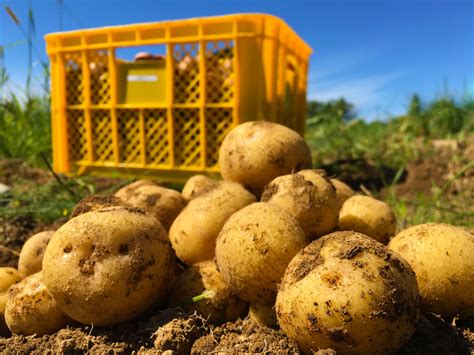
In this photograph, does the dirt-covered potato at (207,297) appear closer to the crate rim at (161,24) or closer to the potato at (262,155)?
the potato at (262,155)

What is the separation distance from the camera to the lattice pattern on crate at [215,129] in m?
3.79

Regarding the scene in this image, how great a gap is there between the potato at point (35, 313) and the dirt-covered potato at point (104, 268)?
15 cm

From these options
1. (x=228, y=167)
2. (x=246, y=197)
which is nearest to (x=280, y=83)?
(x=228, y=167)

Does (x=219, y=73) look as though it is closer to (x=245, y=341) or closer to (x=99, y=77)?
(x=99, y=77)

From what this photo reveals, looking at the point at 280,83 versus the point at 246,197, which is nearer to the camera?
the point at 246,197

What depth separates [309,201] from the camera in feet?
6.13

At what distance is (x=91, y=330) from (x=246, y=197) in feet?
2.84

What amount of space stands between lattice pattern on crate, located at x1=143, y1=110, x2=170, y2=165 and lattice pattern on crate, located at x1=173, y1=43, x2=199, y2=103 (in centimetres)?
24

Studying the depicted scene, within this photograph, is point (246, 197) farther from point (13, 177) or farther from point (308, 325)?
point (13, 177)

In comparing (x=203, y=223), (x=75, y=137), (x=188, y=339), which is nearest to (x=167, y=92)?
(x=75, y=137)

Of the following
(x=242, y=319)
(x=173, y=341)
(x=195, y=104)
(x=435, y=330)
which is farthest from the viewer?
(x=195, y=104)

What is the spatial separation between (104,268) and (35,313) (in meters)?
0.40

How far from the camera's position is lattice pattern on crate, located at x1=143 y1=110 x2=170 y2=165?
4.02m

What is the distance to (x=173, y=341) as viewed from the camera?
1543 mm
